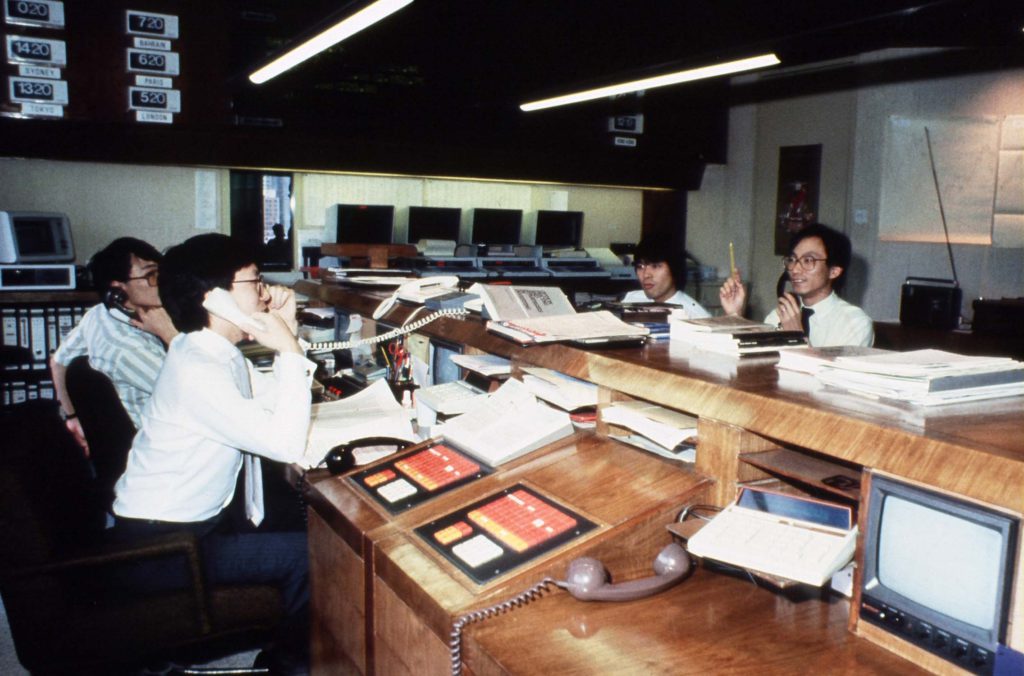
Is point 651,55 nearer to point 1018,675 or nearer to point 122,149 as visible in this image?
point 122,149

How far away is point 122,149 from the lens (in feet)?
15.8

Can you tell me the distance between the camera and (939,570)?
100cm

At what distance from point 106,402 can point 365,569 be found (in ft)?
4.25

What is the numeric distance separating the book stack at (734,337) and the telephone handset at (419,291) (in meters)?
0.91

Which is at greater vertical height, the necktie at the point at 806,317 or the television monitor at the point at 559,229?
the television monitor at the point at 559,229

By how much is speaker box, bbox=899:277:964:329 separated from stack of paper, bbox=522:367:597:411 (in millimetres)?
3719

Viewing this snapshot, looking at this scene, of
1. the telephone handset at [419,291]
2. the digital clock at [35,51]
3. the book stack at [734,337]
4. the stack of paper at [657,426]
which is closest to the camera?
the stack of paper at [657,426]

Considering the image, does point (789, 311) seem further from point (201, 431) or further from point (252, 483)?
point (201, 431)

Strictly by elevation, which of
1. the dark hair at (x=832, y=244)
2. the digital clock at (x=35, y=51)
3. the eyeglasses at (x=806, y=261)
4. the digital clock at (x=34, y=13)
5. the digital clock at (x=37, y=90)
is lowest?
the eyeglasses at (x=806, y=261)

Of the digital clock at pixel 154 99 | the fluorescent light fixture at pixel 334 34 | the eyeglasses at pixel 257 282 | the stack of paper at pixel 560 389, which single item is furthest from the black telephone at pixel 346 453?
the digital clock at pixel 154 99

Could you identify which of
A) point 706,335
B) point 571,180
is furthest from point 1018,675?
point 571,180

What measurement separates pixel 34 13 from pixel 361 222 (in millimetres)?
2251

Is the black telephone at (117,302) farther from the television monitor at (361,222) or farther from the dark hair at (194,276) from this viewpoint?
the television monitor at (361,222)

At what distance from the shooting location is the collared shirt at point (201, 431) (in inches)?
77.8
